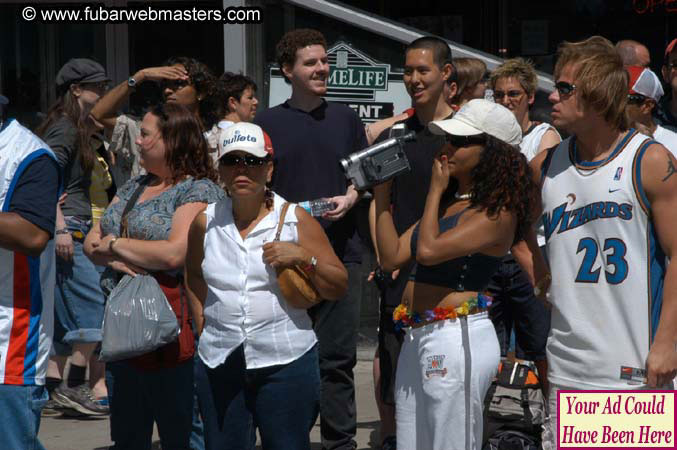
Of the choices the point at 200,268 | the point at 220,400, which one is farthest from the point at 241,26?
the point at 220,400

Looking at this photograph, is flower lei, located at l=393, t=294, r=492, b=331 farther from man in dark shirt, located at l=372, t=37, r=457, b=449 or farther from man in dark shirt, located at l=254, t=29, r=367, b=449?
man in dark shirt, located at l=254, t=29, r=367, b=449

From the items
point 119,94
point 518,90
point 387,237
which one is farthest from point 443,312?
point 119,94

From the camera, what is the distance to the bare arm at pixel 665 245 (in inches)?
139

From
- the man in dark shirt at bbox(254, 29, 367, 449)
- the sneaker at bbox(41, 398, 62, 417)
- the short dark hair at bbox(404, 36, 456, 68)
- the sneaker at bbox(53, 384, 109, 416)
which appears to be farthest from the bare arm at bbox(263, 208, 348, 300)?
the sneaker at bbox(41, 398, 62, 417)

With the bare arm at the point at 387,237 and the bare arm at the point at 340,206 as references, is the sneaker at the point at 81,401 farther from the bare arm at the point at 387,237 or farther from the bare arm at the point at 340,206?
the bare arm at the point at 387,237

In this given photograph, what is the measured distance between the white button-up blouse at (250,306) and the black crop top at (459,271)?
523 millimetres

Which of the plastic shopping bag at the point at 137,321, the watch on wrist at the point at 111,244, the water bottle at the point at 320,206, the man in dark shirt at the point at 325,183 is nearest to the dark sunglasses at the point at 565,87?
the water bottle at the point at 320,206

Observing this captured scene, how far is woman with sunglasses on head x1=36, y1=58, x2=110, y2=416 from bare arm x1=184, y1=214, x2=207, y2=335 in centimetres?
222

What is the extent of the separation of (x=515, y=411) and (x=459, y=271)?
1.25 metres

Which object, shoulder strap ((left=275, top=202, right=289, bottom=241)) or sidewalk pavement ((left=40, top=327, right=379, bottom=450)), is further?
sidewalk pavement ((left=40, top=327, right=379, bottom=450))

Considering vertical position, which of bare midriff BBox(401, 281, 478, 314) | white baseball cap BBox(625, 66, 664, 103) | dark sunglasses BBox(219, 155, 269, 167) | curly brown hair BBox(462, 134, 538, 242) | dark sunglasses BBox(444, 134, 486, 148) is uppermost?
white baseball cap BBox(625, 66, 664, 103)

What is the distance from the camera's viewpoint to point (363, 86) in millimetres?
7172

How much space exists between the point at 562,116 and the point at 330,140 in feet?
6.39

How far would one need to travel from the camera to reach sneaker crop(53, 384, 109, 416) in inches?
258
